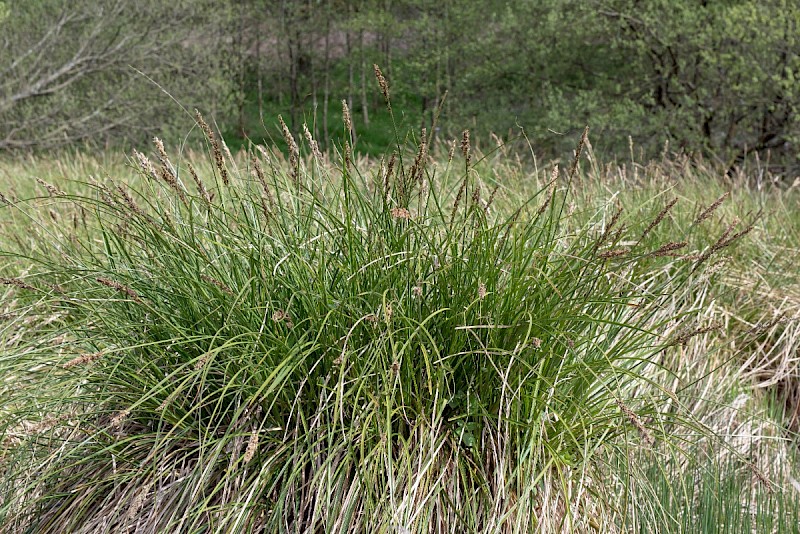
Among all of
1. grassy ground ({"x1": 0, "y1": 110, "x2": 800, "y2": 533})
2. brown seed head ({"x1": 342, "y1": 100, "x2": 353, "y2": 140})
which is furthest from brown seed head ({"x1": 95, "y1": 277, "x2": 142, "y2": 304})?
brown seed head ({"x1": 342, "y1": 100, "x2": 353, "y2": 140})

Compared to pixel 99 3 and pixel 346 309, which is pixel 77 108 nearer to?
pixel 99 3

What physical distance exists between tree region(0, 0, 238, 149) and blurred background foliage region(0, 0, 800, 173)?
0.11ft

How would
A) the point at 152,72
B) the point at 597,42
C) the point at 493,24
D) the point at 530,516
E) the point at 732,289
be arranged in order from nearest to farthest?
1. the point at 530,516
2. the point at 732,289
3. the point at 597,42
4. the point at 152,72
5. the point at 493,24

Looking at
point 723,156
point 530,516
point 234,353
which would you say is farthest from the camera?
point 723,156

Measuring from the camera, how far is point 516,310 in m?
2.08

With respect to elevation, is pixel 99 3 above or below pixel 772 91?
A: above

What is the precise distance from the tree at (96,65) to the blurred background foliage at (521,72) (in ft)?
0.11

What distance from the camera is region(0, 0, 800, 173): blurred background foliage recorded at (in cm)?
938

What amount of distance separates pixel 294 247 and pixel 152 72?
38.3 feet

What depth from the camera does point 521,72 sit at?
41.3ft

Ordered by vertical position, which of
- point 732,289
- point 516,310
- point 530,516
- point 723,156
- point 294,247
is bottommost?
point 723,156

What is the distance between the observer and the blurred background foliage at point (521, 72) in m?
9.38

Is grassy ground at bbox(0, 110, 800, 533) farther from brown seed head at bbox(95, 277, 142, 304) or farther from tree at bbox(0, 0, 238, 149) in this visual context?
tree at bbox(0, 0, 238, 149)

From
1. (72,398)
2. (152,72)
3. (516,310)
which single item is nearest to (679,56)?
(152,72)
